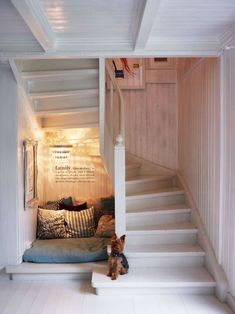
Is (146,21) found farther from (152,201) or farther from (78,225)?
(78,225)

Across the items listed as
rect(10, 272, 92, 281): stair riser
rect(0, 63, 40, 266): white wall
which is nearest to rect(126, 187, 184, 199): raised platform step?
rect(10, 272, 92, 281): stair riser

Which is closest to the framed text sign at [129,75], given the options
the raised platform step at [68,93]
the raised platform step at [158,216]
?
the raised platform step at [68,93]

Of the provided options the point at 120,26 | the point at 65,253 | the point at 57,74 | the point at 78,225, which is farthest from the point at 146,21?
the point at 78,225

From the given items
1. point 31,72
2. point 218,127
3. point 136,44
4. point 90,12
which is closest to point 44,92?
point 31,72

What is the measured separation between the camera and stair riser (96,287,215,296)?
327cm

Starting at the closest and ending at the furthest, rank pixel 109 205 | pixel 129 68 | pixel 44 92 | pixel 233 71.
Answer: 1. pixel 233 71
2. pixel 44 92
3. pixel 109 205
4. pixel 129 68

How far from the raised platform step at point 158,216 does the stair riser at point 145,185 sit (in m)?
0.48

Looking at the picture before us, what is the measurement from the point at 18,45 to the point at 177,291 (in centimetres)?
280

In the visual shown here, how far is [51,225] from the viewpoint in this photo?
14.6 feet

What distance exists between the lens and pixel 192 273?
347 cm

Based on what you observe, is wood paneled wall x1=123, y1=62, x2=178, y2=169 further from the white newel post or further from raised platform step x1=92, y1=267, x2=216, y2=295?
raised platform step x1=92, y1=267, x2=216, y2=295

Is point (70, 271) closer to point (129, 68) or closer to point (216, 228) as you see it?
point (216, 228)

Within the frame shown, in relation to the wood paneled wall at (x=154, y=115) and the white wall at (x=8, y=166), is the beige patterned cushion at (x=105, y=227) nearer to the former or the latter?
the white wall at (x=8, y=166)

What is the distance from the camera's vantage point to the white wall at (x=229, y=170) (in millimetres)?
2969
